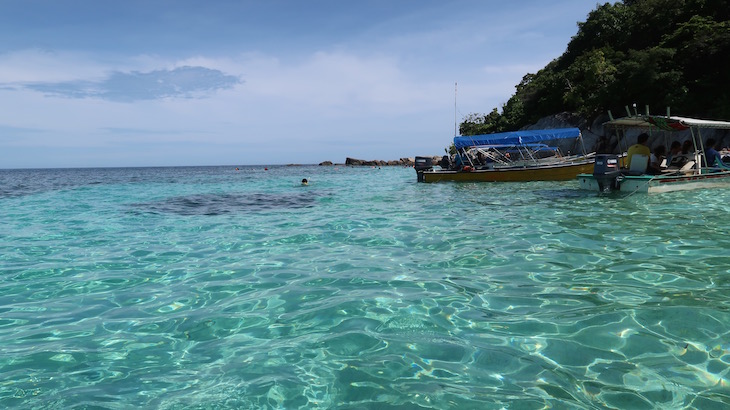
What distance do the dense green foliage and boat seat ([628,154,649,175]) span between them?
22473 millimetres

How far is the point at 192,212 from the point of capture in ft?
52.2

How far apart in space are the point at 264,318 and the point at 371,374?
1.81m

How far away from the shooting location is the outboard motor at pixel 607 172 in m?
14.9

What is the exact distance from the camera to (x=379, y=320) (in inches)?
186


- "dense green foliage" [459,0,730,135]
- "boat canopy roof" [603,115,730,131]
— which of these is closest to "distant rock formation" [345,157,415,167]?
"dense green foliage" [459,0,730,135]

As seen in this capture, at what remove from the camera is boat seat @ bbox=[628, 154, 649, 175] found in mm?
14945

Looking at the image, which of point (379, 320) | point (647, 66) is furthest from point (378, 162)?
point (379, 320)

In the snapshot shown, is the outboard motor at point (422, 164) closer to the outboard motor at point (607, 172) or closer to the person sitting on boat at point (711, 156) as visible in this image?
the outboard motor at point (607, 172)

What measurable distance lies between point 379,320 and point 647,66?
128ft

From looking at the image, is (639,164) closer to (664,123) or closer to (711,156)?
(664,123)

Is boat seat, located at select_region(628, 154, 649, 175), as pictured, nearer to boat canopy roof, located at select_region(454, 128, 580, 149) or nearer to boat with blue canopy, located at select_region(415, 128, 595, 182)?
boat with blue canopy, located at select_region(415, 128, 595, 182)

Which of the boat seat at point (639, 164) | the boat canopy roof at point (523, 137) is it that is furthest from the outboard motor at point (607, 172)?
the boat canopy roof at point (523, 137)

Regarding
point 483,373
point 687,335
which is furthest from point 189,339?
point 687,335

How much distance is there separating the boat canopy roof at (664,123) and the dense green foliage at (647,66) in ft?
68.2
